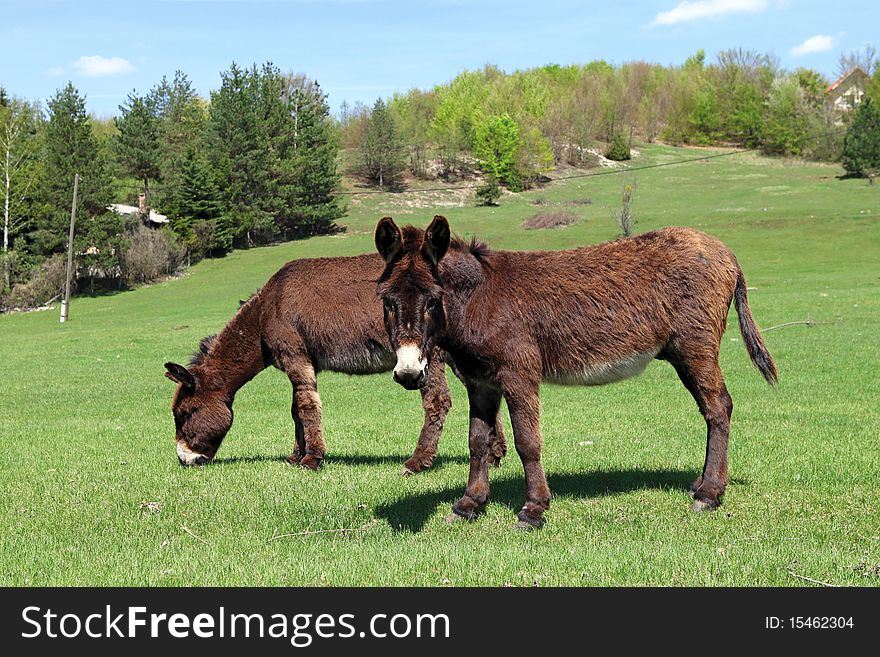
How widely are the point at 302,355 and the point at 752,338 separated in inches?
207

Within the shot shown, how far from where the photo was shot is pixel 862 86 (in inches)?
5369

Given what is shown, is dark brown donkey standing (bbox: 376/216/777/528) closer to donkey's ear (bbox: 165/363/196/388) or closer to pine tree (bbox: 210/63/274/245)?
donkey's ear (bbox: 165/363/196/388)

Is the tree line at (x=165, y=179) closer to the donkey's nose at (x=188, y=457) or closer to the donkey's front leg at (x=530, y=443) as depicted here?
the donkey's nose at (x=188, y=457)

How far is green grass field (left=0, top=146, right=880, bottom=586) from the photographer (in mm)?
5566

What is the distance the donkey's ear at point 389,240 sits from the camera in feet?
20.6

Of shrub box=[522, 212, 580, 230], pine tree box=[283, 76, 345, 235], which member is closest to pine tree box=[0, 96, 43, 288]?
pine tree box=[283, 76, 345, 235]

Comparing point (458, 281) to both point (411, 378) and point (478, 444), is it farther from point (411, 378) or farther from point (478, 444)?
point (478, 444)

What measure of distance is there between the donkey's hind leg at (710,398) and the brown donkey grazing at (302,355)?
9.69 feet

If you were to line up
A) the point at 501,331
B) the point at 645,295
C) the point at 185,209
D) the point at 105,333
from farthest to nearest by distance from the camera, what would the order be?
1. the point at 185,209
2. the point at 105,333
3. the point at 645,295
4. the point at 501,331

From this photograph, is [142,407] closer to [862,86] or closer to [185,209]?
[185,209]

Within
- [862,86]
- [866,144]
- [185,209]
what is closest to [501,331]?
[185,209]

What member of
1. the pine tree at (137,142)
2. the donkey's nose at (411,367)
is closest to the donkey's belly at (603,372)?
the donkey's nose at (411,367)

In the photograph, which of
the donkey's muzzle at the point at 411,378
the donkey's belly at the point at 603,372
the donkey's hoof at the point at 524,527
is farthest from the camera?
the donkey's belly at the point at 603,372

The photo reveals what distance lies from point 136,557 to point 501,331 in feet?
10.7
